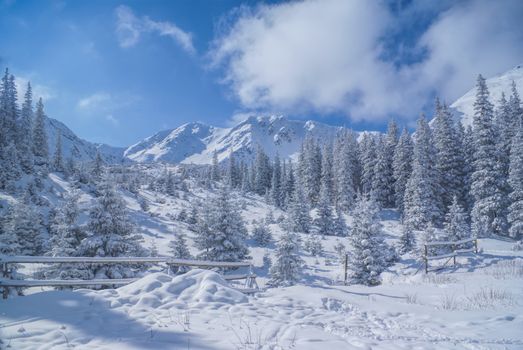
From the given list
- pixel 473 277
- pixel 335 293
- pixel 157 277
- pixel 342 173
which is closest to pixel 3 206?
pixel 157 277

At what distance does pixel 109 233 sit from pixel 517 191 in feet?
116

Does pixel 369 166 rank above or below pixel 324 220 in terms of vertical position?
above

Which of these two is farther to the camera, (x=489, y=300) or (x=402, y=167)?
(x=402, y=167)

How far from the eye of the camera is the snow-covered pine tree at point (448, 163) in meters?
41.1

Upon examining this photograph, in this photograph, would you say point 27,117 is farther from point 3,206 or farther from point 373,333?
point 373,333

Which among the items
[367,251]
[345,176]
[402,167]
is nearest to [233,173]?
[345,176]

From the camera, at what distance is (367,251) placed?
63.9ft

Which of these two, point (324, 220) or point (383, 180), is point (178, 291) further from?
point (383, 180)

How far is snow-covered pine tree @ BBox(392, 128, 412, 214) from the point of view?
4666 cm

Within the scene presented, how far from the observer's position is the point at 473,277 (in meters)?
13.2

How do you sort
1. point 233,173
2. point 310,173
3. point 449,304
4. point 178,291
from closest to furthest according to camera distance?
point 178,291 → point 449,304 → point 310,173 → point 233,173

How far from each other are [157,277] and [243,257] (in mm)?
13347

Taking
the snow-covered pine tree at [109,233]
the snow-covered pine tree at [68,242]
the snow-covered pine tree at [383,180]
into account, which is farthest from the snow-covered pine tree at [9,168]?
the snow-covered pine tree at [383,180]

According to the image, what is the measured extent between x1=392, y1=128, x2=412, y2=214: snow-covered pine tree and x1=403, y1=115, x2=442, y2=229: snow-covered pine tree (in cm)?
516
